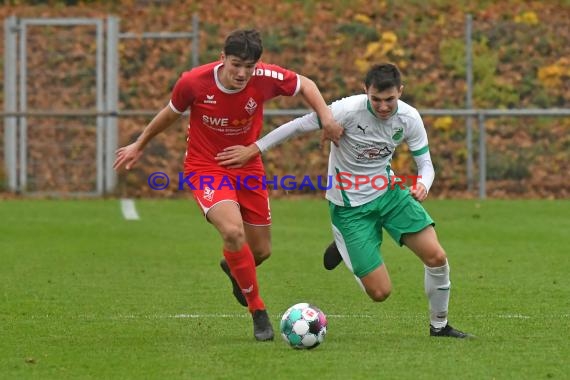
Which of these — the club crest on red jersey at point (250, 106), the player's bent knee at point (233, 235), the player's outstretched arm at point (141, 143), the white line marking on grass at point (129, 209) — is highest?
the club crest on red jersey at point (250, 106)

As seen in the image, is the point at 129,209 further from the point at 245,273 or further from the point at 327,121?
the point at 327,121

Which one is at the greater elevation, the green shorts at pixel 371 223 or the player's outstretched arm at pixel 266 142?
the player's outstretched arm at pixel 266 142

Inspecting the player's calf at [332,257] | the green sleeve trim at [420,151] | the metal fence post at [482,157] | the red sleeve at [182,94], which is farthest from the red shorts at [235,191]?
the metal fence post at [482,157]

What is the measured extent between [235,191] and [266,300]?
178cm

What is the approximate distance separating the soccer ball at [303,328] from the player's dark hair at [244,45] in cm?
165

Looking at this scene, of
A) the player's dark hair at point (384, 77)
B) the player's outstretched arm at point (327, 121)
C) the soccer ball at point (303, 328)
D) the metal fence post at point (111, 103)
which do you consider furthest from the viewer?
the metal fence post at point (111, 103)

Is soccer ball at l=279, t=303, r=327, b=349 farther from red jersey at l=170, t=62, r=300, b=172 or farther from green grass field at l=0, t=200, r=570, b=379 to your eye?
red jersey at l=170, t=62, r=300, b=172

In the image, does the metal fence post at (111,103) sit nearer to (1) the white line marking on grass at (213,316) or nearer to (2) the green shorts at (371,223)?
(1) the white line marking on grass at (213,316)

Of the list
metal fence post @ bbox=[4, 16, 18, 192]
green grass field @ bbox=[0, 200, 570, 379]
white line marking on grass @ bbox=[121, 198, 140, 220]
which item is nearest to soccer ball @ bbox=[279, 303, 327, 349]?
green grass field @ bbox=[0, 200, 570, 379]

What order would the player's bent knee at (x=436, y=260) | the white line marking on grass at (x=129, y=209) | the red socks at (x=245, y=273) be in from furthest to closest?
the white line marking on grass at (x=129, y=209)
the red socks at (x=245, y=273)
the player's bent knee at (x=436, y=260)

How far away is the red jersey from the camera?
8.97 meters

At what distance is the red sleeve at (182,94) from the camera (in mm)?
8953

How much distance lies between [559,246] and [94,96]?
39.7ft

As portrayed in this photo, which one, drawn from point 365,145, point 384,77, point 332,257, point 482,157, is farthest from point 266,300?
point 482,157
